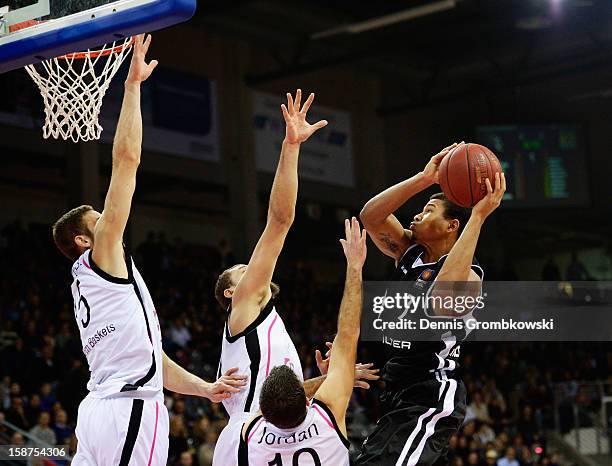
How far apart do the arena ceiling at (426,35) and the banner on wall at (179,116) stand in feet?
3.86

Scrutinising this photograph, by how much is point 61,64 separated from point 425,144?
18089 mm

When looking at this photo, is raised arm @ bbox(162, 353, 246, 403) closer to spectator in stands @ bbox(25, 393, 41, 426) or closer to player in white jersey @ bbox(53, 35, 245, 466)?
player in white jersey @ bbox(53, 35, 245, 466)

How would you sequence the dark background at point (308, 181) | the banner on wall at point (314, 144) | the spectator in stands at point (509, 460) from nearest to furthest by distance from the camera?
the spectator in stands at point (509, 460)
the dark background at point (308, 181)
the banner on wall at point (314, 144)

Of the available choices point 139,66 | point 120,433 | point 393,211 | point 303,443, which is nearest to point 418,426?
point 303,443

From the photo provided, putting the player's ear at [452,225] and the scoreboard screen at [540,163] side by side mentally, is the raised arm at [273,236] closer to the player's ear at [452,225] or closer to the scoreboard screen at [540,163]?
the player's ear at [452,225]

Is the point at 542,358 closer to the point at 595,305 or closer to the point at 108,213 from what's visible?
the point at 595,305

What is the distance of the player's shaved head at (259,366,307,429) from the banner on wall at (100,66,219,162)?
1310cm

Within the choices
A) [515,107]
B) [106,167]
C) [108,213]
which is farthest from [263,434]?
[515,107]

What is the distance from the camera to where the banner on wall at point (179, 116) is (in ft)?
59.3

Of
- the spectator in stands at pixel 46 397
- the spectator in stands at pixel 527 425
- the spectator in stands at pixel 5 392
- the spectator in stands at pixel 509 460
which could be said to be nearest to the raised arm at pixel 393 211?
the spectator in stands at pixel 5 392

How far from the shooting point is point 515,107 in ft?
74.5

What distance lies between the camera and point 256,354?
5043 millimetres

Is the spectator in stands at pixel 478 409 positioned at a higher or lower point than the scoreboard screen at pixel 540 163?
lower

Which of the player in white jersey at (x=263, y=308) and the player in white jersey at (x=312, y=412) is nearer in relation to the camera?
the player in white jersey at (x=312, y=412)
